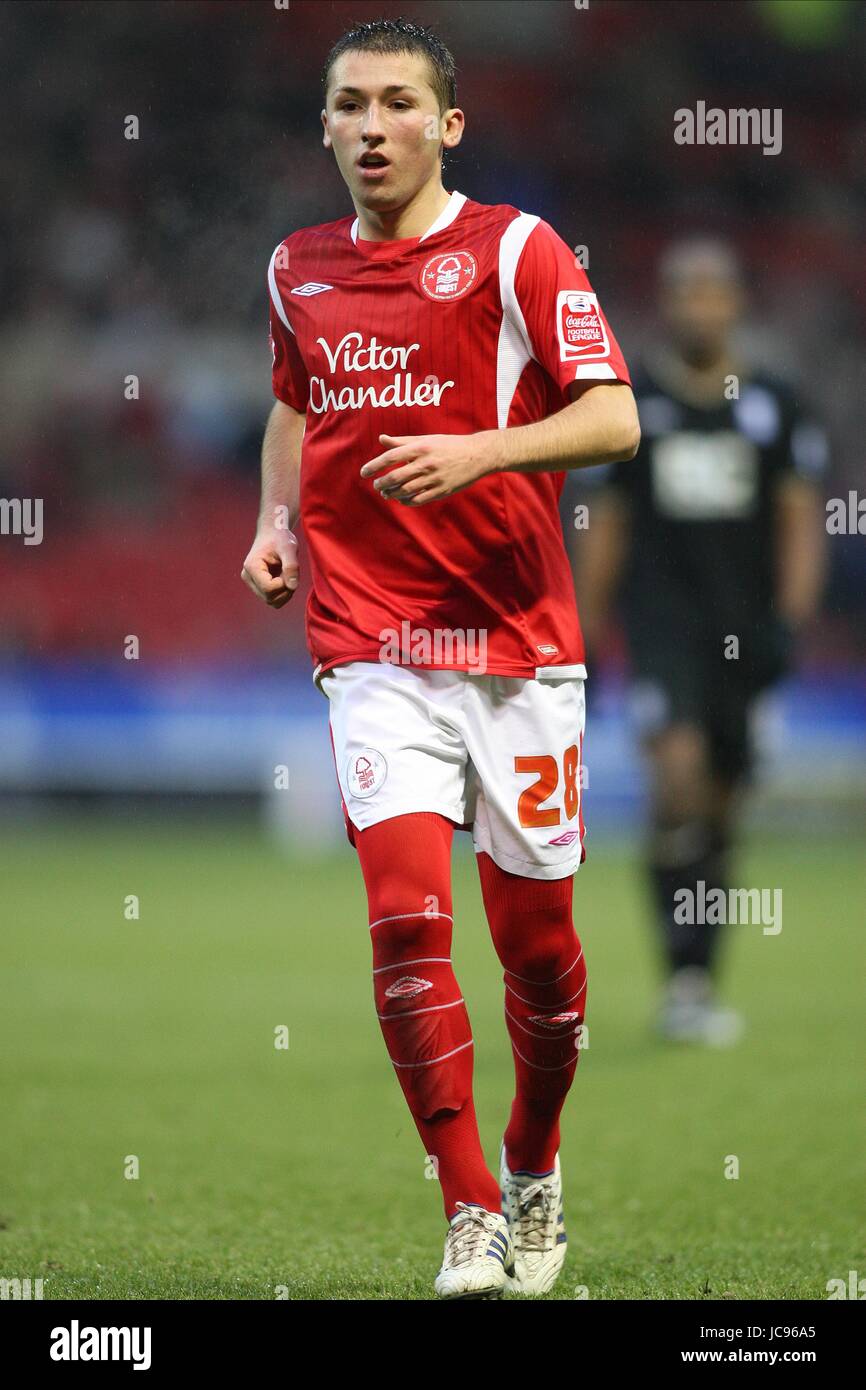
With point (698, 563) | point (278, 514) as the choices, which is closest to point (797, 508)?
point (698, 563)

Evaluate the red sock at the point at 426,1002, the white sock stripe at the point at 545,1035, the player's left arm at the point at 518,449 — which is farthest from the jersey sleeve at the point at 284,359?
the white sock stripe at the point at 545,1035

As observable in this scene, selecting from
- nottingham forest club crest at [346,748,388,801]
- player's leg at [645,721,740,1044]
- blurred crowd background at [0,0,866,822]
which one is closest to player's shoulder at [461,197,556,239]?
nottingham forest club crest at [346,748,388,801]

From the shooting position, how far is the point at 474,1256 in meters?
2.86

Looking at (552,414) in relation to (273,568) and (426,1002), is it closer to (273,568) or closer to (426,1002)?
(273,568)

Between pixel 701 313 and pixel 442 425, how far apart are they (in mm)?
3229

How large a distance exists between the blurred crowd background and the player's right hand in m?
8.05

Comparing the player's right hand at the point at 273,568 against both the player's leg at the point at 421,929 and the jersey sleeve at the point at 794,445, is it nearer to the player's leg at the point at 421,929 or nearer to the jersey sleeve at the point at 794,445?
the player's leg at the point at 421,929

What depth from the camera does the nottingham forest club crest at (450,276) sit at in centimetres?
317

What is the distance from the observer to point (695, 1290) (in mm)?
3018

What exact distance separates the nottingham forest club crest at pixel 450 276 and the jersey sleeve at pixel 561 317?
9cm

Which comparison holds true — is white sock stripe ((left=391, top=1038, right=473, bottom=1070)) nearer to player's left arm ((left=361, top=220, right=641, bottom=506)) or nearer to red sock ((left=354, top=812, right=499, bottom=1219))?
red sock ((left=354, top=812, right=499, bottom=1219))

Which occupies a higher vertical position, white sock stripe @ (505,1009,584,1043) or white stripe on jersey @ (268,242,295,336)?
white stripe on jersey @ (268,242,295,336)

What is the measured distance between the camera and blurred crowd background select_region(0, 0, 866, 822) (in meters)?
12.4

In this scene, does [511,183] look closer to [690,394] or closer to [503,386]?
[690,394]
